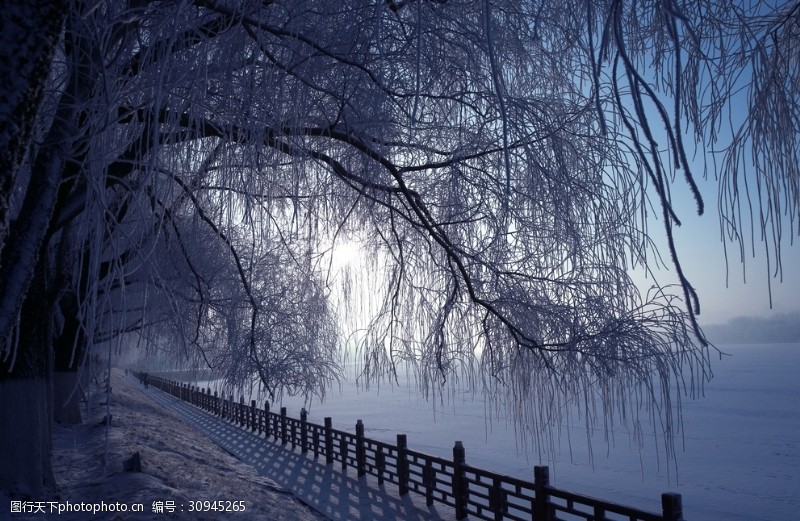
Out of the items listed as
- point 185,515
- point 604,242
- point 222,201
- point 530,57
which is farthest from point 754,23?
point 185,515

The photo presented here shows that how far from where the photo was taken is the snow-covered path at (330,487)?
9.31 metres

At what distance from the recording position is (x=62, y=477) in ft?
22.1

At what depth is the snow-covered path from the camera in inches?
367

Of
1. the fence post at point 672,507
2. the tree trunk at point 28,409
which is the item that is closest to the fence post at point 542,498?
the fence post at point 672,507

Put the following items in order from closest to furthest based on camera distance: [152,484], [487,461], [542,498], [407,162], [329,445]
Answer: [407,162], [152,484], [542,498], [329,445], [487,461]

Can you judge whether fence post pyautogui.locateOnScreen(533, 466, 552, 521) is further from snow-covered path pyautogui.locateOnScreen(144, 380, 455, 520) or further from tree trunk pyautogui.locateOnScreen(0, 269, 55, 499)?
tree trunk pyautogui.locateOnScreen(0, 269, 55, 499)

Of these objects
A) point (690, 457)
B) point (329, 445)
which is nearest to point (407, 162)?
point (329, 445)

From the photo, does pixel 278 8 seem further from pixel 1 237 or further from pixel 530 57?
pixel 1 237

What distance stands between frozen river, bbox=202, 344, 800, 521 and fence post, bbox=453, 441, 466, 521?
851mm

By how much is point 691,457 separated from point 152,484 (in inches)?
1072

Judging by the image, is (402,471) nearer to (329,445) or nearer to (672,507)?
(329,445)

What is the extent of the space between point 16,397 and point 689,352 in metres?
5.31

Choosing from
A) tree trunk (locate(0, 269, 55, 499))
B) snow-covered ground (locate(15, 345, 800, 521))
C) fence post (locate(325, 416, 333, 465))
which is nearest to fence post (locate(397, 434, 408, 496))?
snow-covered ground (locate(15, 345, 800, 521))

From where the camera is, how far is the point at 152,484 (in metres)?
6.35
